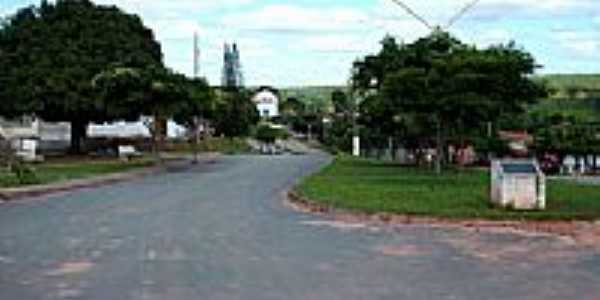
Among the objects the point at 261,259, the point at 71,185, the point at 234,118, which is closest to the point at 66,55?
the point at 71,185

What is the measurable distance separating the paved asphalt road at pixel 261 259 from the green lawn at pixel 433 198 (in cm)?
175

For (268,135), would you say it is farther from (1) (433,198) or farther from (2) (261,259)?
(2) (261,259)

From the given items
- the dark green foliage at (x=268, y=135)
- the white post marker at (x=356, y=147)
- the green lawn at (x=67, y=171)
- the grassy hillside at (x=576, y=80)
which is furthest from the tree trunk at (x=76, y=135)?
the grassy hillside at (x=576, y=80)

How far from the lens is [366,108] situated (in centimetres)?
5588

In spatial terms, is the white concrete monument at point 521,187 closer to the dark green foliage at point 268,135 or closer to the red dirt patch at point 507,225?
the red dirt patch at point 507,225

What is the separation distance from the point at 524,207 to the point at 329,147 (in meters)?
92.0

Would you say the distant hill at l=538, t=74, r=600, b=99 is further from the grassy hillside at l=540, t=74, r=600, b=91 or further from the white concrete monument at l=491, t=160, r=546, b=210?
the white concrete monument at l=491, t=160, r=546, b=210

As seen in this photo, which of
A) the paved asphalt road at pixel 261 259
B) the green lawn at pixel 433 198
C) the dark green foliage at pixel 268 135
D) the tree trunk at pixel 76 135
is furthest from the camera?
the dark green foliage at pixel 268 135

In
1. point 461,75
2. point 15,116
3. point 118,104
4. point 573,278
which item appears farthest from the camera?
point 15,116

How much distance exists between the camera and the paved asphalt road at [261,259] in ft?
47.0

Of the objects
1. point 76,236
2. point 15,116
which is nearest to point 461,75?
point 76,236

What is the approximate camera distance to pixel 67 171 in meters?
48.7

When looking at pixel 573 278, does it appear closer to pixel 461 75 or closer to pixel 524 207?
pixel 524 207

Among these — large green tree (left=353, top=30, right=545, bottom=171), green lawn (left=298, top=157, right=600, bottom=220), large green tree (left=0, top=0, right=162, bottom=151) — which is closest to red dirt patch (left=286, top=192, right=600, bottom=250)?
green lawn (left=298, top=157, right=600, bottom=220)
